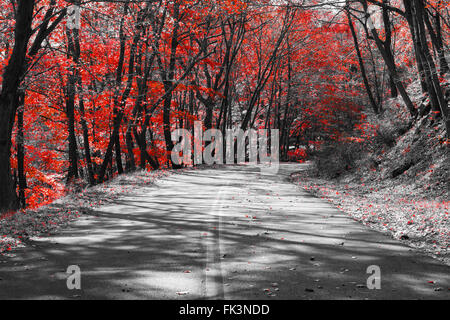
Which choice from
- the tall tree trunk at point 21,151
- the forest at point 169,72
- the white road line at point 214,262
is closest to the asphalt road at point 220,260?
the white road line at point 214,262

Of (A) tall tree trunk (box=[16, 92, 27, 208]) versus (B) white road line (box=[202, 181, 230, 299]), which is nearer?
(B) white road line (box=[202, 181, 230, 299])

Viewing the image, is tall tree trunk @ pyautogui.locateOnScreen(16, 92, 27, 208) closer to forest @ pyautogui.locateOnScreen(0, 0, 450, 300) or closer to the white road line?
forest @ pyautogui.locateOnScreen(0, 0, 450, 300)

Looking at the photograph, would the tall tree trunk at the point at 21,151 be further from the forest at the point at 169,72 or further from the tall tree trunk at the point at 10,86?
the tall tree trunk at the point at 10,86

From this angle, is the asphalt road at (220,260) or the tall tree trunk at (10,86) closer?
the asphalt road at (220,260)

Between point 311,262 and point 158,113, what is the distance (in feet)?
88.0

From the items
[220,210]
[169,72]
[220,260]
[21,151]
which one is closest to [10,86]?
[220,210]

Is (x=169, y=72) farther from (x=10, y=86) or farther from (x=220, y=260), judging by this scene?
(x=220, y=260)

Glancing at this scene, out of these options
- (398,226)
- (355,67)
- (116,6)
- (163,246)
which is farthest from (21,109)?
(355,67)

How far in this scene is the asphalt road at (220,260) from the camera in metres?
5.14

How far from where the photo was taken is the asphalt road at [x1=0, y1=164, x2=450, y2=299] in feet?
16.9

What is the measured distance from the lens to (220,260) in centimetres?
648

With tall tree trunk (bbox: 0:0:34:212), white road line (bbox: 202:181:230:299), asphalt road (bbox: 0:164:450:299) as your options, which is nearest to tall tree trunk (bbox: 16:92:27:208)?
tall tree trunk (bbox: 0:0:34:212)

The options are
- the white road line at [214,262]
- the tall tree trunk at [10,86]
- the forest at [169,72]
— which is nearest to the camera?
the white road line at [214,262]

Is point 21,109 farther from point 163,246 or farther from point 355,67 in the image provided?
point 355,67
